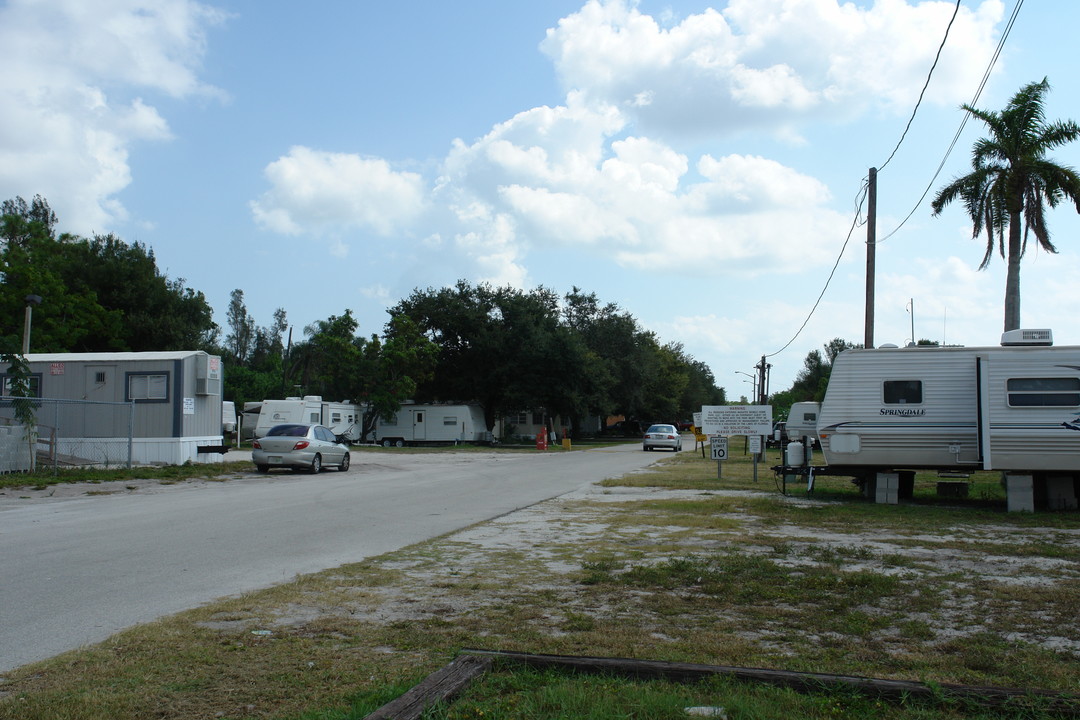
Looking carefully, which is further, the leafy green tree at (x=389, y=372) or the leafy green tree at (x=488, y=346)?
the leafy green tree at (x=488, y=346)

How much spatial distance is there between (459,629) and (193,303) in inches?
2343

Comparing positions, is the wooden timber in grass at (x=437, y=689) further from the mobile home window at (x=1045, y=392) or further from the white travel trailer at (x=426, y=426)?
the white travel trailer at (x=426, y=426)

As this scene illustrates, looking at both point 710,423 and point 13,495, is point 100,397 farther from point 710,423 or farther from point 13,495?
point 710,423

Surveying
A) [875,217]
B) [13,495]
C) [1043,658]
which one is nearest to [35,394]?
[13,495]

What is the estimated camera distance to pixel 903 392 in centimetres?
1658

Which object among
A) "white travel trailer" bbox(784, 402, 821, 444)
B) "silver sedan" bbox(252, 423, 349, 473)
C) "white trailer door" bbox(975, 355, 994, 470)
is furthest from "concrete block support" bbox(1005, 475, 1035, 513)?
"silver sedan" bbox(252, 423, 349, 473)

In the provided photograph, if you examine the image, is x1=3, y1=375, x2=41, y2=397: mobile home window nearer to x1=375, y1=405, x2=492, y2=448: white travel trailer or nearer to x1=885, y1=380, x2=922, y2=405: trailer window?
x1=885, y1=380, x2=922, y2=405: trailer window

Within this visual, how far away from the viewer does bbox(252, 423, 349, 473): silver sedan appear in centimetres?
2497

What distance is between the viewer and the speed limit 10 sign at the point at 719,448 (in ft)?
75.6

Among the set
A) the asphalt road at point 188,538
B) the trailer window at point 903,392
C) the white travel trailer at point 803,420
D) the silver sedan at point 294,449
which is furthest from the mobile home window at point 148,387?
the white travel trailer at point 803,420

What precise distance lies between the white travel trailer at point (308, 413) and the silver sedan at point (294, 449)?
12.7 metres

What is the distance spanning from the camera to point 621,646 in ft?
18.3

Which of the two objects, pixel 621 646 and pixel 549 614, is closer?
pixel 621 646

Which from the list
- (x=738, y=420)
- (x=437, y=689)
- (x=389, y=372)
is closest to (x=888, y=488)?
(x=738, y=420)
